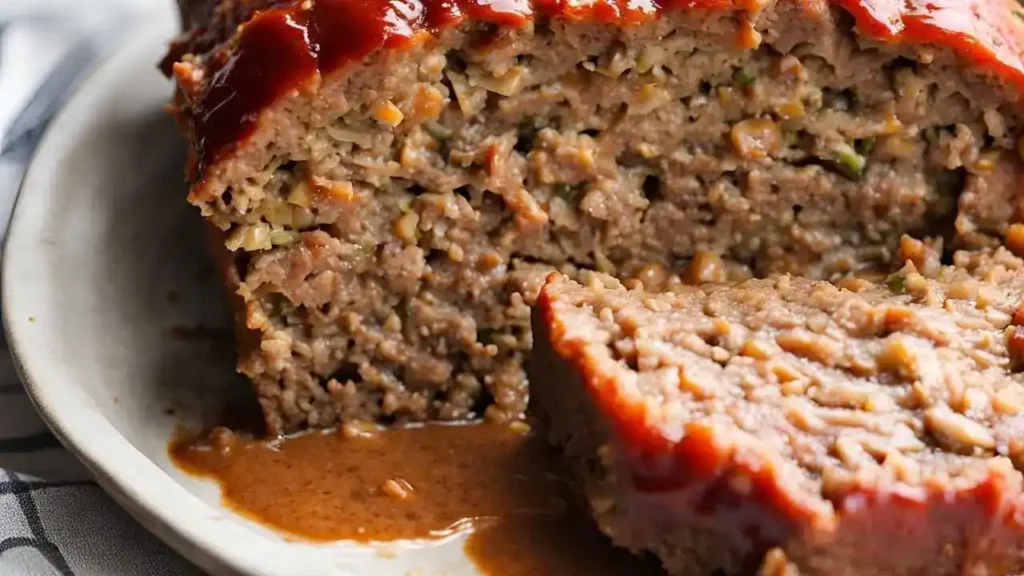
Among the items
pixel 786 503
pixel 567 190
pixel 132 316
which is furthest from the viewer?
pixel 132 316

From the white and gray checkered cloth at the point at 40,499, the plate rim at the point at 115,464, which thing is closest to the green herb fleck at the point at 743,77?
the plate rim at the point at 115,464

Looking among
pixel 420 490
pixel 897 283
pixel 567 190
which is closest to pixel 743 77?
pixel 567 190

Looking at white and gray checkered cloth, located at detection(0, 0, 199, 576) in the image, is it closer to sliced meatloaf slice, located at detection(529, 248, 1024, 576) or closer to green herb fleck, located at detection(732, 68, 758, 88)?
sliced meatloaf slice, located at detection(529, 248, 1024, 576)

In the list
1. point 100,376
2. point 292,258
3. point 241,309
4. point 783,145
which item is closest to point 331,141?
point 292,258

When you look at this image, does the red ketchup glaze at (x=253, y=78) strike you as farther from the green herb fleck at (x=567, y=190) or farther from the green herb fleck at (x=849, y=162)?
the green herb fleck at (x=849, y=162)

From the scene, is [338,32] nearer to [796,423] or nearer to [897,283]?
[796,423]

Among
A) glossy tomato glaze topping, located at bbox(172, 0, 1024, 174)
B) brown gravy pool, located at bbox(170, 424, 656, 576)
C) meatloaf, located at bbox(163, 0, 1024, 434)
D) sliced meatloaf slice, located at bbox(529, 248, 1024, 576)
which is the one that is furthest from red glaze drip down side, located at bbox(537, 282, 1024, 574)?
glossy tomato glaze topping, located at bbox(172, 0, 1024, 174)
